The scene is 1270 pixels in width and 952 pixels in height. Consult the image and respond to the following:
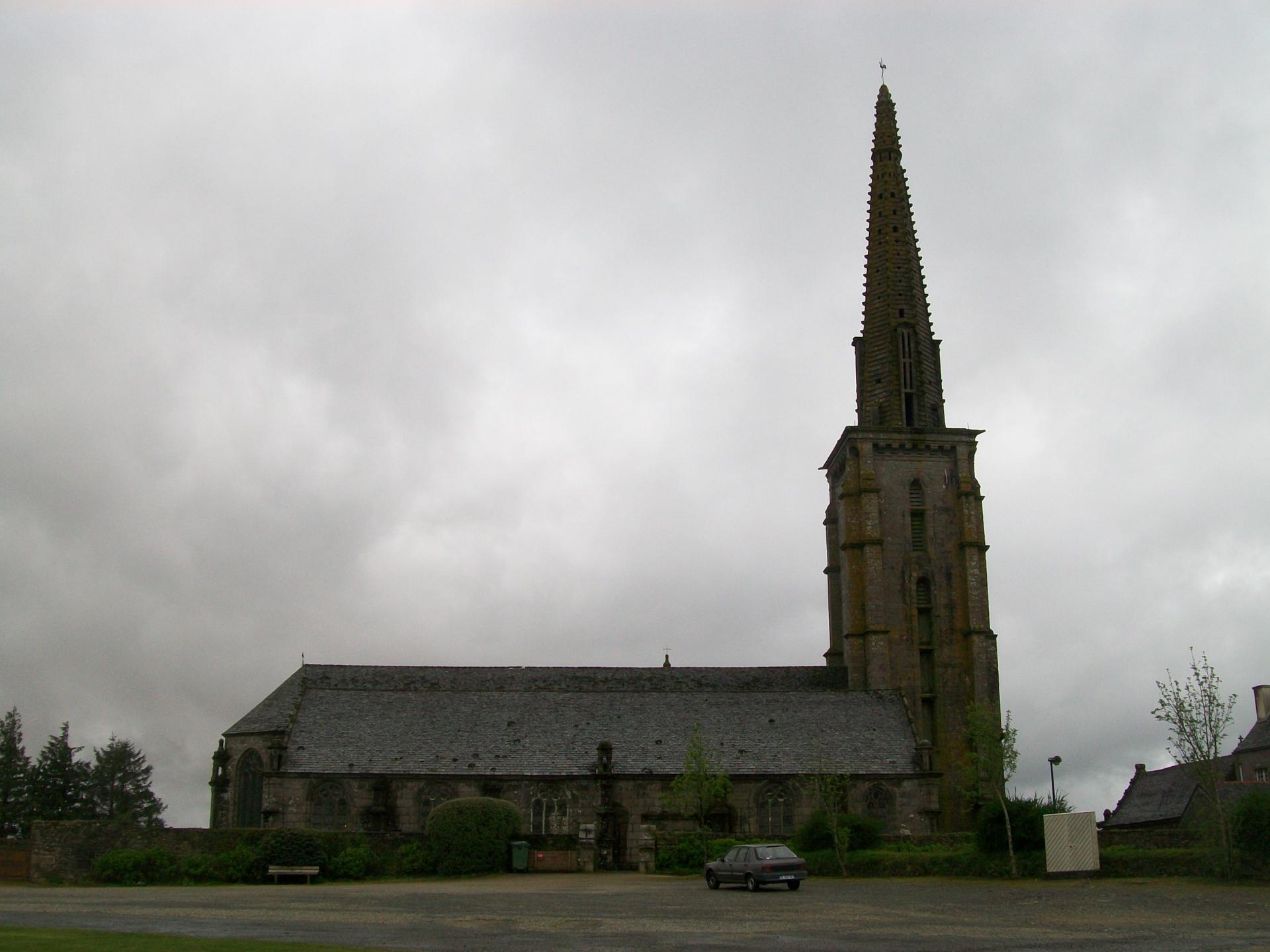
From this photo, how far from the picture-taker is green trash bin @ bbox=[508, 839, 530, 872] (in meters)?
42.7

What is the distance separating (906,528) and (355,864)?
118 ft

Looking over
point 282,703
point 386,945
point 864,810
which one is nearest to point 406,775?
point 282,703

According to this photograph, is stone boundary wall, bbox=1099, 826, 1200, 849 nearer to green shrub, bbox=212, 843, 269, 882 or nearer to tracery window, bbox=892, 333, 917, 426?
green shrub, bbox=212, 843, 269, 882

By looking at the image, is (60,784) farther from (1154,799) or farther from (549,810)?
(1154,799)

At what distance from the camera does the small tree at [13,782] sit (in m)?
91.6

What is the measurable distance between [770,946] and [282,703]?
1765 inches

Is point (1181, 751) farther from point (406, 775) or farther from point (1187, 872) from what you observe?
point (406, 775)

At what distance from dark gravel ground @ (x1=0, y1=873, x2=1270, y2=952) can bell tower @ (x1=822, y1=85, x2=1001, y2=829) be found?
1072 inches

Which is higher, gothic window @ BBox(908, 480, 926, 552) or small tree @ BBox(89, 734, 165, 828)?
gothic window @ BBox(908, 480, 926, 552)

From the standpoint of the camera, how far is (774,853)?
31422 mm

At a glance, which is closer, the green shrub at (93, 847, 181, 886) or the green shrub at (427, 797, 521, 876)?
the green shrub at (93, 847, 181, 886)

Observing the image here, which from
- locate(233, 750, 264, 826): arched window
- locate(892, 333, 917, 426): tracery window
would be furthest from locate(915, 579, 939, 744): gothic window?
locate(233, 750, 264, 826): arched window

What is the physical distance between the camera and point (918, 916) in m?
22.2

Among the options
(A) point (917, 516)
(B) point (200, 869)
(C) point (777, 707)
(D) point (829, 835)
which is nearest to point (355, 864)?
(B) point (200, 869)
